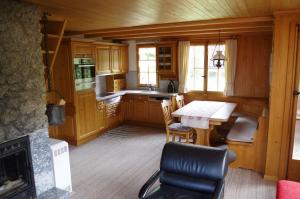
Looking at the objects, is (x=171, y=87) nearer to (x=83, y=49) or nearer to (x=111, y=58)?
(x=111, y=58)

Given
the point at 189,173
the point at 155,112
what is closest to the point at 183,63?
the point at 155,112

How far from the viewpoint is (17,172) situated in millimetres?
2555

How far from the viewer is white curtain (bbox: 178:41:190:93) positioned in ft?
18.9

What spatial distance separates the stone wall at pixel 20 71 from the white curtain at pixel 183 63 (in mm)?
3755

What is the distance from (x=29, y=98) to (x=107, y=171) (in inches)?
73.2

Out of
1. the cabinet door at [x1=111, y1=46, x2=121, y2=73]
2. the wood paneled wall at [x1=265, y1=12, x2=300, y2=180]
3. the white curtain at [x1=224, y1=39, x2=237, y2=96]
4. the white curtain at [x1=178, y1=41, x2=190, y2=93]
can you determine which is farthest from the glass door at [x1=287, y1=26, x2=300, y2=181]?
the cabinet door at [x1=111, y1=46, x2=121, y2=73]

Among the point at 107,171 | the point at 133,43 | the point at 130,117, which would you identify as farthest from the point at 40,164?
the point at 133,43

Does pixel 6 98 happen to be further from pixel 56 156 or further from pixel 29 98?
pixel 56 156

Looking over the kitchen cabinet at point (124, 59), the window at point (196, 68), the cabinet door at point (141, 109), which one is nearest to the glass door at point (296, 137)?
the window at point (196, 68)

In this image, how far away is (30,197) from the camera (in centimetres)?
257

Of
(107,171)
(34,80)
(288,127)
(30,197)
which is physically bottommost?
(107,171)

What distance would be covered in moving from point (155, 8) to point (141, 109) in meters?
3.70

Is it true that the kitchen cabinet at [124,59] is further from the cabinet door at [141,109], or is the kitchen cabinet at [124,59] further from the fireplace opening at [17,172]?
the fireplace opening at [17,172]

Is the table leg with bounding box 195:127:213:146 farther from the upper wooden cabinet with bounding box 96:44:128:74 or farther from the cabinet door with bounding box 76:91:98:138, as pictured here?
the upper wooden cabinet with bounding box 96:44:128:74
